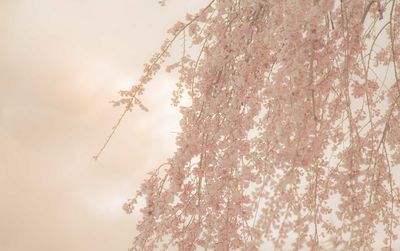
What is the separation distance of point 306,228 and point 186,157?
59 cm

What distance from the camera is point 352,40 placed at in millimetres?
1954

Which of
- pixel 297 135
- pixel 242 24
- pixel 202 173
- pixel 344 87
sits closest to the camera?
pixel 297 135

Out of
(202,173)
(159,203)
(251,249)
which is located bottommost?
(251,249)

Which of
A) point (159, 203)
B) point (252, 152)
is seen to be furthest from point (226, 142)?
point (159, 203)

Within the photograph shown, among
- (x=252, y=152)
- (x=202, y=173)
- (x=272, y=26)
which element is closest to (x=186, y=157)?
(x=202, y=173)

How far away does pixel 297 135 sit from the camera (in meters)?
1.69

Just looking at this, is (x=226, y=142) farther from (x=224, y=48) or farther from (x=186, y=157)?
(x=224, y=48)

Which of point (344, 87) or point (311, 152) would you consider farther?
point (344, 87)

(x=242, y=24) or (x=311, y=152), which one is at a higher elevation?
(x=242, y=24)

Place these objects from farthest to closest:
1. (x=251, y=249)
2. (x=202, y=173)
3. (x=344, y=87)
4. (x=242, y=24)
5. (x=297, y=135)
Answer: (x=242, y=24) → (x=202, y=173) → (x=344, y=87) → (x=251, y=249) → (x=297, y=135)

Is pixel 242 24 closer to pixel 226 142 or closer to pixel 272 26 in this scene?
pixel 272 26

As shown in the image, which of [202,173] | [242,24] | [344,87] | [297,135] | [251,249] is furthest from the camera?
[242,24]

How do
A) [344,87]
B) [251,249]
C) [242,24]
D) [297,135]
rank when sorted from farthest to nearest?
[242,24]
[344,87]
[251,249]
[297,135]

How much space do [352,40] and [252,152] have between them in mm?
636
